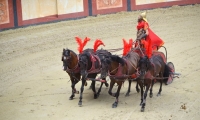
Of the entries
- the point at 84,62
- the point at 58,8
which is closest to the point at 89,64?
the point at 84,62

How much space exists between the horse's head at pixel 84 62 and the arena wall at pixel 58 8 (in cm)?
706

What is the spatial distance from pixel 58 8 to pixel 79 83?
620 centimetres

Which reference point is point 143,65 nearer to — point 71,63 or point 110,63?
point 110,63

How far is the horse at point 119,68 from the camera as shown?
13.0 metres

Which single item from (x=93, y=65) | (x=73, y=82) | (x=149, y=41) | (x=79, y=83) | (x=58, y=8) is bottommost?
(x=79, y=83)

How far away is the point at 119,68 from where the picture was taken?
43.3ft

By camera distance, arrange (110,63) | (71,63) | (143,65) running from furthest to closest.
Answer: (71,63), (110,63), (143,65)

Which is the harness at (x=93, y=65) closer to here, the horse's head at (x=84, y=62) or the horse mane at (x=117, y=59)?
the horse's head at (x=84, y=62)

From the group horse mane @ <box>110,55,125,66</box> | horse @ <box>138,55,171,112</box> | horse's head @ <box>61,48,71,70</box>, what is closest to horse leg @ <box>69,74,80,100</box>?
horse's head @ <box>61,48,71,70</box>

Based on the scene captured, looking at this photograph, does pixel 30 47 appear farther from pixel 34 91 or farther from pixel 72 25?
pixel 34 91

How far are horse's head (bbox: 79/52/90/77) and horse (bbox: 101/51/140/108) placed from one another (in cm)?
69

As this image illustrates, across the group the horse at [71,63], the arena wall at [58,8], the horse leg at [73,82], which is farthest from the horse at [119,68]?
the arena wall at [58,8]

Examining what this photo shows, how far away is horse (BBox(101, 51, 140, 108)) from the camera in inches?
510

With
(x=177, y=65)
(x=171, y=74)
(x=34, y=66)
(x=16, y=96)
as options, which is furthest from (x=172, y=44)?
(x=16, y=96)
